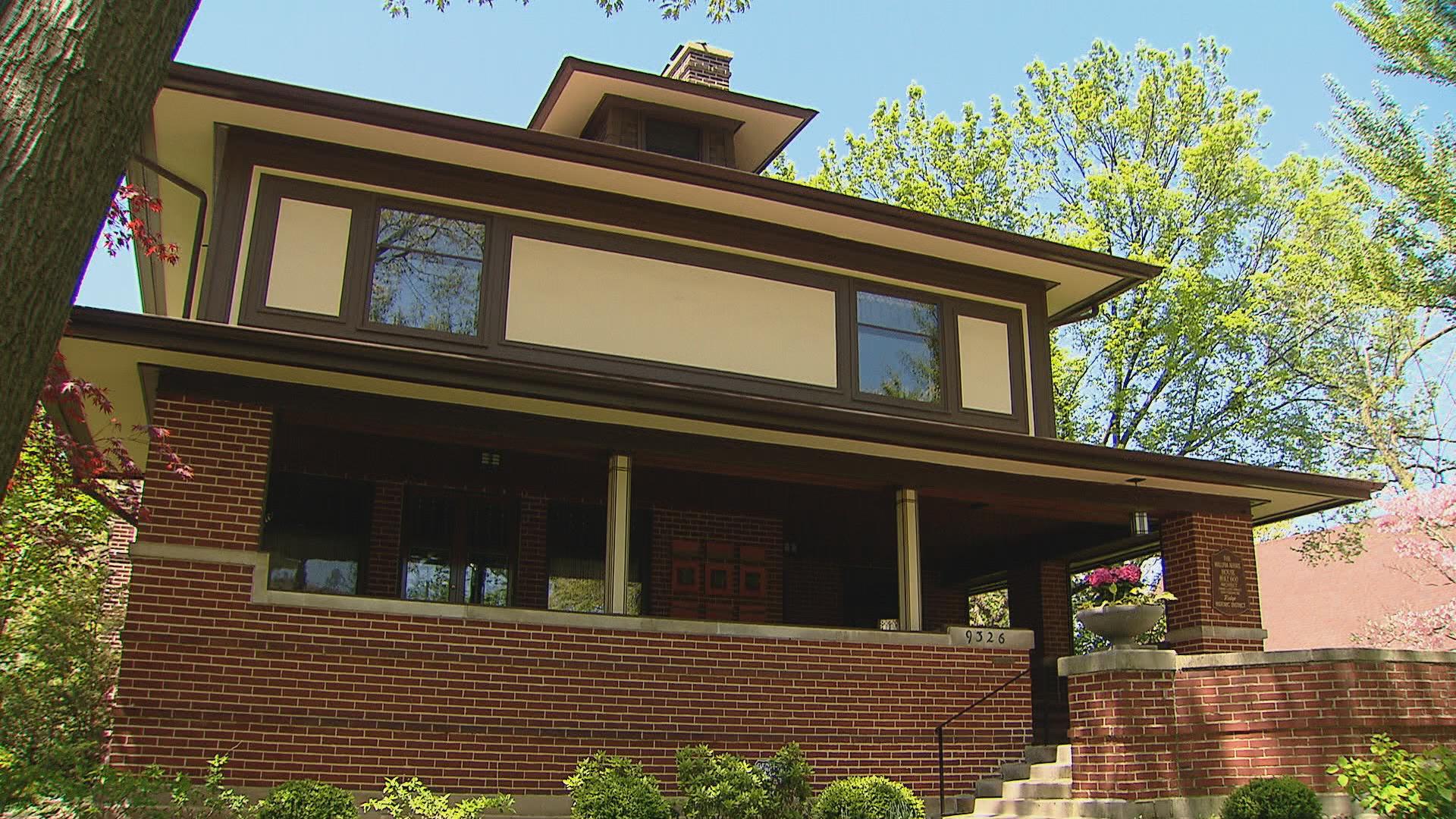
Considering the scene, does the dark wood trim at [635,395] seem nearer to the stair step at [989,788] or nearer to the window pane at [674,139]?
Result: the stair step at [989,788]

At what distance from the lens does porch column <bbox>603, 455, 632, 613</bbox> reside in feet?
37.9

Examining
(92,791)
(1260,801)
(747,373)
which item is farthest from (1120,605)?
(92,791)

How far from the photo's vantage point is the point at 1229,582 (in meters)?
14.5

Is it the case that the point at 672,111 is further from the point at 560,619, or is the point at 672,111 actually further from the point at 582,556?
the point at 560,619

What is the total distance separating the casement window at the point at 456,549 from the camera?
14250mm

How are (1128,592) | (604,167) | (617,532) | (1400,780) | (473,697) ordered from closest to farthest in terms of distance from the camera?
(1400,780), (473,697), (1128,592), (617,532), (604,167)

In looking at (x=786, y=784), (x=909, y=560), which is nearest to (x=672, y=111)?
(x=909, y=560)

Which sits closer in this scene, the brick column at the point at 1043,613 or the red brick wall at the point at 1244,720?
the red brick wall at the point at 1244,720

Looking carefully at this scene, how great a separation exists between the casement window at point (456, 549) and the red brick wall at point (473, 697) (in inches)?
133

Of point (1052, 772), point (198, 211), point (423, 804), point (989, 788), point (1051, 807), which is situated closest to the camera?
point (423, 804)

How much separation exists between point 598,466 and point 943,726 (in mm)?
4480

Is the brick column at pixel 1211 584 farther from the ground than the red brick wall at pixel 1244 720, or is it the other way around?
the brick column at pixel 1211 584

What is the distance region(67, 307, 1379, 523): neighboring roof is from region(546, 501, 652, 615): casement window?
3136 mm

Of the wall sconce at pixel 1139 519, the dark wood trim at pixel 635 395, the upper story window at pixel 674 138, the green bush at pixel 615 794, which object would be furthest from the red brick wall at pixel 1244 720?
the upper story window at pixel 674 138
